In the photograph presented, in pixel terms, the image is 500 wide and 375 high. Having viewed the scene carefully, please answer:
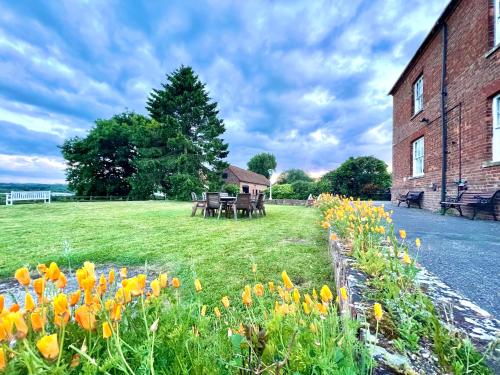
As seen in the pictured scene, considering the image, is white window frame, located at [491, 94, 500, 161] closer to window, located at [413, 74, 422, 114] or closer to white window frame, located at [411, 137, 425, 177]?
white window frame, located at [411, 137, 425, 177]

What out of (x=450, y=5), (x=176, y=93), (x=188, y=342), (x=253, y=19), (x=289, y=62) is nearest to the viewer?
(x=188, y=342)

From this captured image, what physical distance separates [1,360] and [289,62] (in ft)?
47.9

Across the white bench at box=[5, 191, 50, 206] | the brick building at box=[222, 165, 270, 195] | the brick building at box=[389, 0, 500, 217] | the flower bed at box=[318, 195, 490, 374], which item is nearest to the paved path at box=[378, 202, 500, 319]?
the flower bed at box=[318, 195, 490, 374]

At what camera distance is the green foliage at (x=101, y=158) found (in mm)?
27219

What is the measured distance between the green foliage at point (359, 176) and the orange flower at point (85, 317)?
21.9 m

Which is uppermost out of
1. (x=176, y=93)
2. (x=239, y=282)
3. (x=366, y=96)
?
(x=176, y=93)

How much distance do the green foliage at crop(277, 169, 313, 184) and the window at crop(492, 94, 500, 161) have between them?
52655 mm

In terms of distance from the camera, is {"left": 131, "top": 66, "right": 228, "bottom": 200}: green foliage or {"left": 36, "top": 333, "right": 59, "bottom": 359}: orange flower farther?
{"left": 131, "top": 66, "right": 228, "bottom": 200}: green foliage

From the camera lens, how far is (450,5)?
22.1 feet

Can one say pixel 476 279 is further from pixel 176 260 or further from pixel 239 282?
pixel 176 260

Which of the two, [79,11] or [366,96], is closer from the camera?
[79,11]

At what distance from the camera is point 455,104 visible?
6781mm

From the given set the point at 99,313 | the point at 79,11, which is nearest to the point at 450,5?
the point at 99,313

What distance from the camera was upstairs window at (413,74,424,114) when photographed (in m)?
9.11
